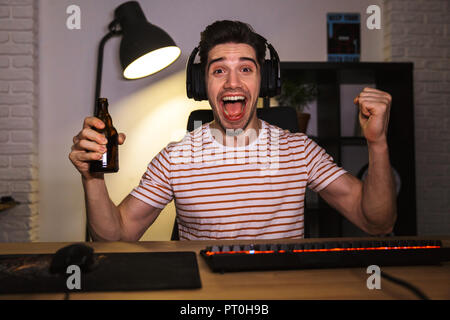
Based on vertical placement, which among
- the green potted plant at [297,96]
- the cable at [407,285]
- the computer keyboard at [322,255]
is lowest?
the cable at [407,285]

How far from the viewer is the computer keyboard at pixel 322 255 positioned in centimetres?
69

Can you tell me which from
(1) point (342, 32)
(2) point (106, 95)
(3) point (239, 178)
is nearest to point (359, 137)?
(1) point (342, 32)

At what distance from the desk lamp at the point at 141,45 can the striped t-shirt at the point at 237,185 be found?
0.67 metres

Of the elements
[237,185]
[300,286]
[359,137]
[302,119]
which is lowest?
[300,286]

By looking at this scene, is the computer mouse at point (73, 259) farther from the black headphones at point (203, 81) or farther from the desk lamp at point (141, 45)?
the desk lamp at point (141, 45)

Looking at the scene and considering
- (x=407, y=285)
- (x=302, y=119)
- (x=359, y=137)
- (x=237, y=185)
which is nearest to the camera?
(x=407, y=285)

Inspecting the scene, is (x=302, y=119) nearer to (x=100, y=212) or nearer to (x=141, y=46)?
(x=141, y=46)

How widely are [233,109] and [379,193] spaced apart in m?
0.59

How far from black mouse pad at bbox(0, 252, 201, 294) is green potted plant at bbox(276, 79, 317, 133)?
1.74m

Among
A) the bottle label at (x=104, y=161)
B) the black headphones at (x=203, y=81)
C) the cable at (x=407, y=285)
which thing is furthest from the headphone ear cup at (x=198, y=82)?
the cable at (x=407, y=285)

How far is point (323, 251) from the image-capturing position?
734 mm

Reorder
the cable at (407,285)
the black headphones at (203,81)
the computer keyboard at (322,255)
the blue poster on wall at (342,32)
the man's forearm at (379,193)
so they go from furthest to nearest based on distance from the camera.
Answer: the blue poster on wall at (342,32), the black headphones at (203,81), the man's forearm at (379,193), the computer keyboard at (322,255), the cable at (407,285)

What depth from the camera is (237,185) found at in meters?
1.32
